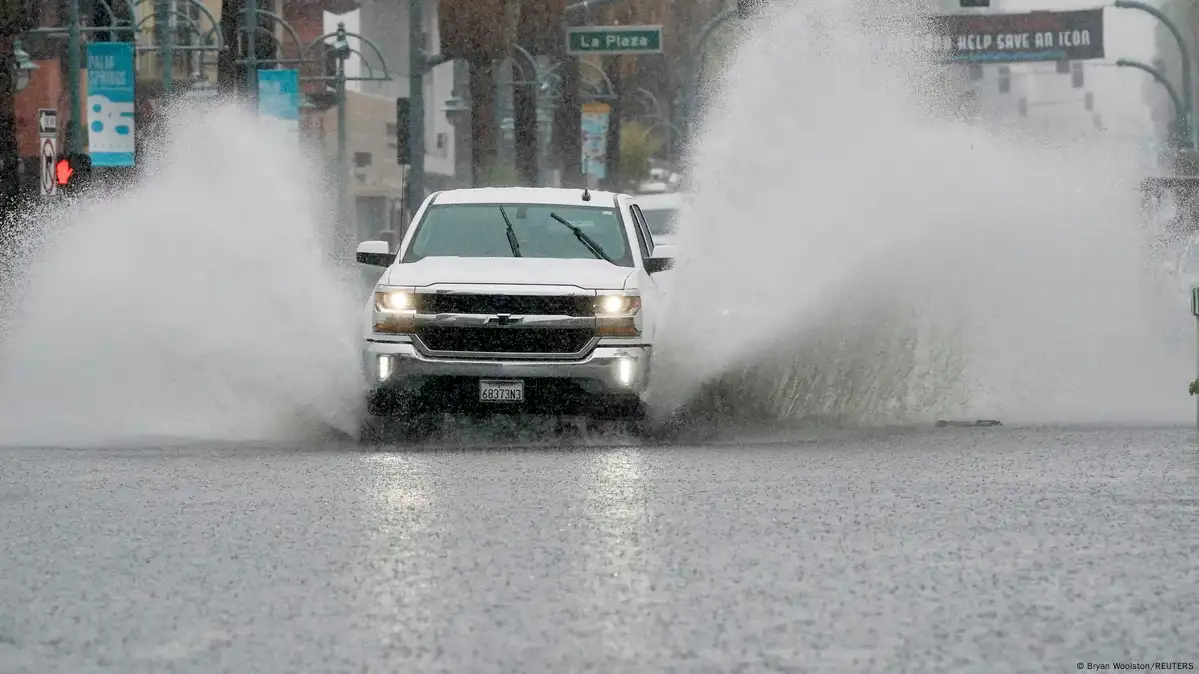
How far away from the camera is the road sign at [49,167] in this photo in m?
29.4

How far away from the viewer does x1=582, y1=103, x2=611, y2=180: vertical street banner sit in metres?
60.0

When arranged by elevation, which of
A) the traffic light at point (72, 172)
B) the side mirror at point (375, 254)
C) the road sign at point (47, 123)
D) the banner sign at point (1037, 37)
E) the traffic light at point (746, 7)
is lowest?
the side mirror at point (375, 254)

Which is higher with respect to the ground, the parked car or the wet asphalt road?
the parked car

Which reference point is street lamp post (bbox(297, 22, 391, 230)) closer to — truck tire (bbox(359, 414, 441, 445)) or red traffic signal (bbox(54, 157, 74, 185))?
red traffic signal (bbox(54, 157, 74, 185))

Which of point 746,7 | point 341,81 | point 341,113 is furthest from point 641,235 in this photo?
point 341,113

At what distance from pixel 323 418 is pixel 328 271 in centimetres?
167

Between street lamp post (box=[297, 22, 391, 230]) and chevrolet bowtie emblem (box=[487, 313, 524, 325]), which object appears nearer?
chevrolet bowtie emblem (box=[487, 313, 524, 325])

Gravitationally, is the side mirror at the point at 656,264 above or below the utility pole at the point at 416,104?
below

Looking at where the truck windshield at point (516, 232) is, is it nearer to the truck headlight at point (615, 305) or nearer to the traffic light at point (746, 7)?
the truck headlight at point (615, 305)

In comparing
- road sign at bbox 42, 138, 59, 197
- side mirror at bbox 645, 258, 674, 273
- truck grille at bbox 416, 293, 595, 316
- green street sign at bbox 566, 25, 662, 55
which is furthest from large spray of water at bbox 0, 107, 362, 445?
green street sign at bbox 566, 25, 662, 55

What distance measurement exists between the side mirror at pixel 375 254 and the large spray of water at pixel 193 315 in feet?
1.86

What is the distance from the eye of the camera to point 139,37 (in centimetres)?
6812

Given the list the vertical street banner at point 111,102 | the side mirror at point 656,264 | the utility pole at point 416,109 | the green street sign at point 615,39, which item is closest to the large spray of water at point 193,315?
the side mirror at point 656,264

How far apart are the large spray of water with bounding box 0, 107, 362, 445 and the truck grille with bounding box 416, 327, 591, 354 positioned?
1146mm
